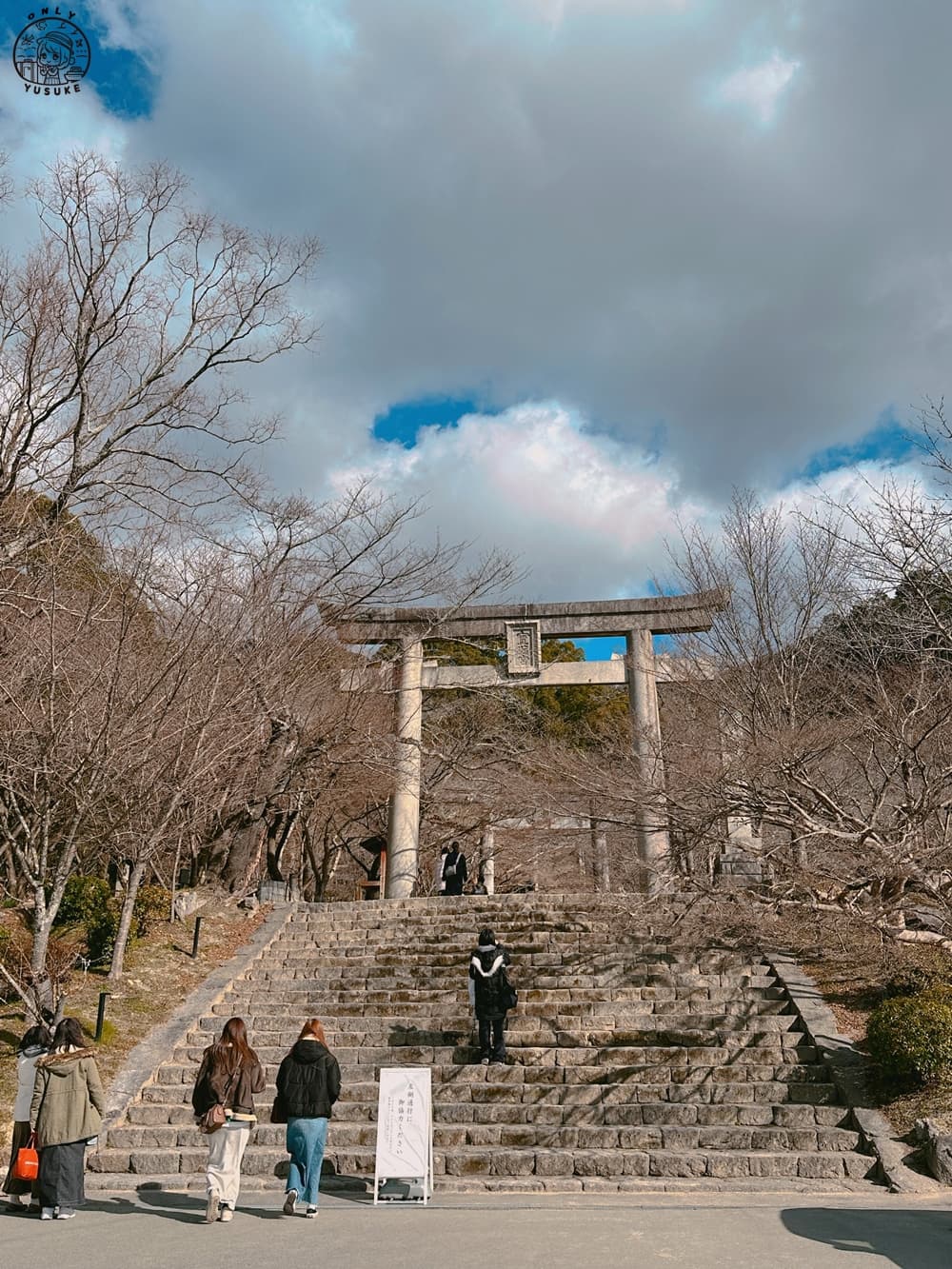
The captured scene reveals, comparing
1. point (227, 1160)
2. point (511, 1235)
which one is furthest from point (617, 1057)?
point (227, 1160)

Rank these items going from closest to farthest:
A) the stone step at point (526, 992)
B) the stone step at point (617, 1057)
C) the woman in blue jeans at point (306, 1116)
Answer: the woman in blue jeans at point (306, 1116), the stone step at point (617, 1057), the stone step at point (526, 992)

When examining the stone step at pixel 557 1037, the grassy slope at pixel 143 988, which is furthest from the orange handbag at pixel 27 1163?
the stone step at pixel 557 1037

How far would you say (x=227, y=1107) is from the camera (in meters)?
6.65

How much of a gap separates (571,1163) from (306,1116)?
259 centimetres

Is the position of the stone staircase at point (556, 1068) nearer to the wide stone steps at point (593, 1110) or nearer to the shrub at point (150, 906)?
the wide stone steps at point (593, 1110)

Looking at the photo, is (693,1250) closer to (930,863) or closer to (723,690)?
(930,863)

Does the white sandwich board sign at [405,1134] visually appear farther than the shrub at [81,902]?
No

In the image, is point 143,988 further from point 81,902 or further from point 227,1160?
point 227,1160

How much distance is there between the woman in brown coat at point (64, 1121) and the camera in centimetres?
668

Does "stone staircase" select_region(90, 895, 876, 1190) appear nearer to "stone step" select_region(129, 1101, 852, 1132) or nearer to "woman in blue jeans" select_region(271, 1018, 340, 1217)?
"stone step" select_region(129, 1101, 852, 1132)

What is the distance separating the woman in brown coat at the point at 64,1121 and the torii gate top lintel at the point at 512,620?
1293cm

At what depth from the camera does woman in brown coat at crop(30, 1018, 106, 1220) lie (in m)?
6.68

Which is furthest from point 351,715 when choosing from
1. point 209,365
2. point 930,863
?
point 930,863

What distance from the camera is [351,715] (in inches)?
722
